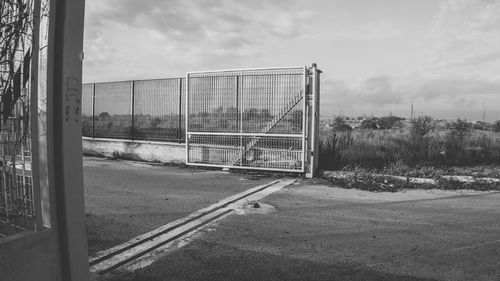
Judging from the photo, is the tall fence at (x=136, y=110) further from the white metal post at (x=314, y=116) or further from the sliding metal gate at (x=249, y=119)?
the white metal post at (x=314, y=116)

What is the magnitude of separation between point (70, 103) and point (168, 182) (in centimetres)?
759

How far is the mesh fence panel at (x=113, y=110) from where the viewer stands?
15258 millimetres

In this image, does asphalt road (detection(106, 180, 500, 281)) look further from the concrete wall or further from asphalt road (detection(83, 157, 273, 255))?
the concrete wall

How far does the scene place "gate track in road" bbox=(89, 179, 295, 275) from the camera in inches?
177

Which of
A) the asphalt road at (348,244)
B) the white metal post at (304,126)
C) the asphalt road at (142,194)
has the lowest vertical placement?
the asphalt road at (348,244)

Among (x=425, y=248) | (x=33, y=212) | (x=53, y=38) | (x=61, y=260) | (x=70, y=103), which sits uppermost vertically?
(x=53, y=38)

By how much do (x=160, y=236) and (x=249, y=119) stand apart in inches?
249

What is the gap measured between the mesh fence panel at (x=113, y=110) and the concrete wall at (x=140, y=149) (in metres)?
0.35

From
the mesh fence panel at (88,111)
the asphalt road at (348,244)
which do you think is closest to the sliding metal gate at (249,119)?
the asphalt road at (348,244)

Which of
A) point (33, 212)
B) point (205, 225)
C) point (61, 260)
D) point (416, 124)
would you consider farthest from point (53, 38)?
point (416, 124)

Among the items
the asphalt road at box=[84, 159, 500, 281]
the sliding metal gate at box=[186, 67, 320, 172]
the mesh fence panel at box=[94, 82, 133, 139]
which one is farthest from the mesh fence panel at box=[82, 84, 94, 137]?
the asphalt road at box=[84, 159, 500, 281]

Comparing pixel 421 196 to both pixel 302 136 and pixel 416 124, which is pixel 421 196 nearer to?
pixel 302 136

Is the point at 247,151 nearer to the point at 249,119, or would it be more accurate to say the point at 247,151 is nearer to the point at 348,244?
the point at 249,119

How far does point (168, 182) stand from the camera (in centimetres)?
1004
